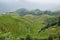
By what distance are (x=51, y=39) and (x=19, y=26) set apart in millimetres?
88850

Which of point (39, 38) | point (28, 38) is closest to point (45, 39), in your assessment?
point (39, 38)

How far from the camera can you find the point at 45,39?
104812 mm

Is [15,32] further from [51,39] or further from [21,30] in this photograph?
[51,39]

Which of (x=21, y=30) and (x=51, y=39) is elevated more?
(x=51, y=39)

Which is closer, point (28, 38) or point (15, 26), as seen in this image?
point (28, 38)

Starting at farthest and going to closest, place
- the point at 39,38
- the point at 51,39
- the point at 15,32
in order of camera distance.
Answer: the point at 15,32 → the point at 39,38 → the point at 51,39

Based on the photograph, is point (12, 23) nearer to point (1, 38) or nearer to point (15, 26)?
point (15, 26)

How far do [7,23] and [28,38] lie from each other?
81.9 metres

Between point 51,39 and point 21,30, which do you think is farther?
point 21,30

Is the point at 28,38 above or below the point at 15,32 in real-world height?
above

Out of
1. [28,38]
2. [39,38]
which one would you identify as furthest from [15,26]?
[28,38]

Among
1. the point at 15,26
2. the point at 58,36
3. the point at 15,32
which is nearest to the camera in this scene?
the point at 58,36

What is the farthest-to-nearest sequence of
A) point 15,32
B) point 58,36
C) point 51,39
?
point 15,32 → point 58,36 → point 51,39

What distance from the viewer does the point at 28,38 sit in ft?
312
